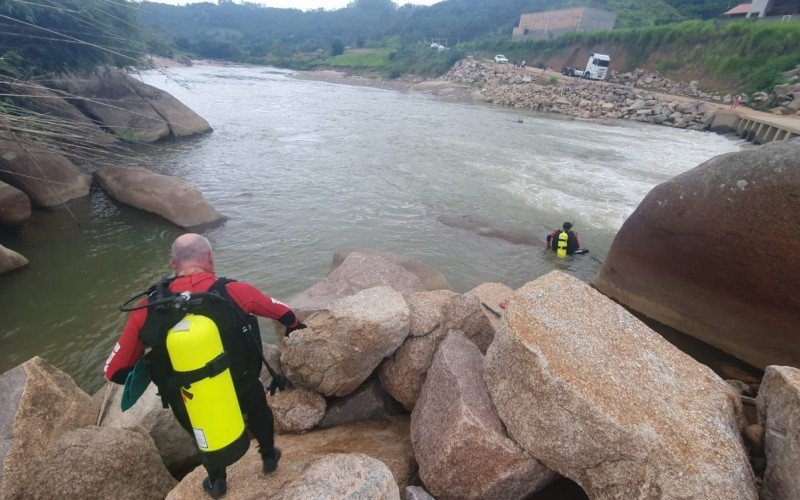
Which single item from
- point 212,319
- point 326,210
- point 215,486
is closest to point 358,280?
point 215,486

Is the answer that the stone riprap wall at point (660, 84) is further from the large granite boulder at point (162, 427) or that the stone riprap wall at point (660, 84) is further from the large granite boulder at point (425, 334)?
the large granite boulder at point (162, 427)

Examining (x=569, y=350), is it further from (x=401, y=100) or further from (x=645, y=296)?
(x=401, y=100)

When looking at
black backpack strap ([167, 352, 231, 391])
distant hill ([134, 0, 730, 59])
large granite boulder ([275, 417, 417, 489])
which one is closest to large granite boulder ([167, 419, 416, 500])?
large granite boulder ([275, 417, 417, 489])

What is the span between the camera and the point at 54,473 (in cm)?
330

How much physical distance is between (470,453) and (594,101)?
143 ft

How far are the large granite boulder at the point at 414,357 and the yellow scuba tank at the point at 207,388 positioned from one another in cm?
179

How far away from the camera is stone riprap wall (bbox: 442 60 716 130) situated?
33094 millimetres

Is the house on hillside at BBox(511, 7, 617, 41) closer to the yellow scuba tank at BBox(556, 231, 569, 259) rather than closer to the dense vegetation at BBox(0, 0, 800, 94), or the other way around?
the dense vegetation at BBox(0, 0, 800, 94)

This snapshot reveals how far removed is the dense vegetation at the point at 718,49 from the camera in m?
33.8

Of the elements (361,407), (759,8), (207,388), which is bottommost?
(361,407)

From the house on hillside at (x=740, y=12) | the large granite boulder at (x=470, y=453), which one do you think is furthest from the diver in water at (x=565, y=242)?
the house on hillside at (x=740, y=12)

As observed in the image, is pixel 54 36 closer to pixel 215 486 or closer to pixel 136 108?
pixel 136 108

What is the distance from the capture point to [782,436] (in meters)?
2.82

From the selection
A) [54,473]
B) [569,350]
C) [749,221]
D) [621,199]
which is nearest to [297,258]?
[54,473]
